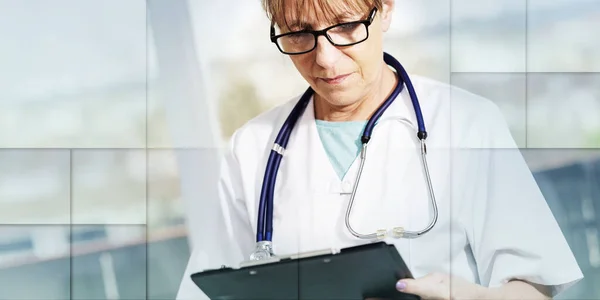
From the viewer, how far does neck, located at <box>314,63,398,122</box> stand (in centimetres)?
183

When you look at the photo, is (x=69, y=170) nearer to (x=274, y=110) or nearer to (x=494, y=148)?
(x=274, y=110)

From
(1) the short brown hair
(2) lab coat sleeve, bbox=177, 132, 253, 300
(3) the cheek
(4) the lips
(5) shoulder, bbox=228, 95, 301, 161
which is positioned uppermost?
(1) the short brown hair

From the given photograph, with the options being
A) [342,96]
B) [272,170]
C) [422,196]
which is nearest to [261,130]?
[272,170]

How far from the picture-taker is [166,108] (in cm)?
193

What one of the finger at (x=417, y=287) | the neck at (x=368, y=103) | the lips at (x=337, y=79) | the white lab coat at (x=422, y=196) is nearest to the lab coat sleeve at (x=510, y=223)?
the white lab coat at (x=422, y=196)

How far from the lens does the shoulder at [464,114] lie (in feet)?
6.09

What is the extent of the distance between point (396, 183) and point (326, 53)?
395mm

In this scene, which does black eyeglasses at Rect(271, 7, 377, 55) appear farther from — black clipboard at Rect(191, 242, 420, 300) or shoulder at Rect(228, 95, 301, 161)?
black clipboard at Rect(191, 242, 420, 300)

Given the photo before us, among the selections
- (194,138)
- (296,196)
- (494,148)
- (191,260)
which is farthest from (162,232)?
(494,148)

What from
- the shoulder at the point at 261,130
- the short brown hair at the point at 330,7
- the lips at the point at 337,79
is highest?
the short brown hair at the point at 330,7

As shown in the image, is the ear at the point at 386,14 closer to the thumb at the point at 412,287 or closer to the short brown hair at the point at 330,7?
the short brown hair at the point at 330,7

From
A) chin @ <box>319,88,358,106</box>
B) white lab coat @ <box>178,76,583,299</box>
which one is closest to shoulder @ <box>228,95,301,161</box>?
white lab coat @ <box>178,76,583,299</box>

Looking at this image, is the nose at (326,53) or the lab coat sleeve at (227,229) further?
the lab coat sleeve at (227,229)

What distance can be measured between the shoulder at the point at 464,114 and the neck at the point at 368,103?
0.07 metres
